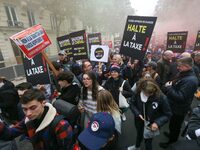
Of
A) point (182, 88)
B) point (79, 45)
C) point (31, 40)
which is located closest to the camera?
point (182, 88)

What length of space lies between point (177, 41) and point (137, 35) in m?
2.95

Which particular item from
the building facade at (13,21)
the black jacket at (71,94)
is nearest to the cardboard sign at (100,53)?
the black jacket at (71,94)

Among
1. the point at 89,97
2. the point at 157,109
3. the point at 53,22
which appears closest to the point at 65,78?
the point at 89,97

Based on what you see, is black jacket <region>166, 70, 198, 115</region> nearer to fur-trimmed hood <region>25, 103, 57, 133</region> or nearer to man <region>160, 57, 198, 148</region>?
man <region>160, 57, 198, 148</region>

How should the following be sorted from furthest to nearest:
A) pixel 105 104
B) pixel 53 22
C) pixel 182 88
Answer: pixel 53 22, pixel 182 88, pixel 105 104

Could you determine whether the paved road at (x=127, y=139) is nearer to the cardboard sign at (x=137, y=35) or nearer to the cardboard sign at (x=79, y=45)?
the cardboard sign at (x=137, y=35)

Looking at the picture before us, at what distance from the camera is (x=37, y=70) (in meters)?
3.58

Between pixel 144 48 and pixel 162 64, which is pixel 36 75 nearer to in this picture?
pixel 144 48

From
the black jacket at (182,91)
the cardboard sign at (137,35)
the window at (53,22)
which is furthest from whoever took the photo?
the window at (53,22)

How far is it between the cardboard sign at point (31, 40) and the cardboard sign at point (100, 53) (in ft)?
5.67

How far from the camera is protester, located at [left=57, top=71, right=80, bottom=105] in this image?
108 inches

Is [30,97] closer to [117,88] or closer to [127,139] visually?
[117,88]

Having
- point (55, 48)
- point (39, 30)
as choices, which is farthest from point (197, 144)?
point (55, 48)

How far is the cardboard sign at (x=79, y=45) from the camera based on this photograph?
4.79 m
